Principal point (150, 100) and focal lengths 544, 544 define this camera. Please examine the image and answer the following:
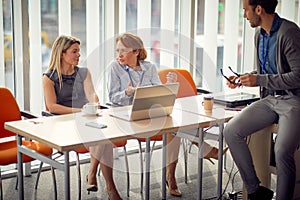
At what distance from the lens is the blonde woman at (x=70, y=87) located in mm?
3963

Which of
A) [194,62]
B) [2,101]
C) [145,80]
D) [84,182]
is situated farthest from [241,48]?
[2,101]

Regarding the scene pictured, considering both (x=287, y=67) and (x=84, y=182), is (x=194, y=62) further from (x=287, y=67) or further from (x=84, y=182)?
(x=287, y=67)

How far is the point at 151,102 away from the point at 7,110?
117 centimetres

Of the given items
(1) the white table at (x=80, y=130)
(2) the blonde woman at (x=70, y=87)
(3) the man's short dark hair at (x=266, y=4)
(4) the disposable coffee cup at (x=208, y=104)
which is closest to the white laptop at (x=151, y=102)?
(1) the white table at (x=80, y=130)

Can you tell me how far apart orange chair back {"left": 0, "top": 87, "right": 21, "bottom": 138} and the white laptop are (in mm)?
815

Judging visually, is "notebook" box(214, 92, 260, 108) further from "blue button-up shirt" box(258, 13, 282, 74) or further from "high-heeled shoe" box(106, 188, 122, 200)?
"high-heeled shoe" box(106, 188, 122, 200)

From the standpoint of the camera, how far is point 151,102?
11.1ft

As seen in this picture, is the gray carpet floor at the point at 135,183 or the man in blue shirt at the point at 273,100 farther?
the gray carpet floor at the point at 135,183

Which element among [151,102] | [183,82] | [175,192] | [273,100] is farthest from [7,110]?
[273,100]

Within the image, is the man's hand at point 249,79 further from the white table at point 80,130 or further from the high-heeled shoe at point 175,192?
the high-heeled shoe at point 175,192

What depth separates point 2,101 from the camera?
12.8 ft

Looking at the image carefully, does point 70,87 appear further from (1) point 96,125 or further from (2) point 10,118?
(1) point 96,125

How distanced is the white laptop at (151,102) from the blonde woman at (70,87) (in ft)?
1.66

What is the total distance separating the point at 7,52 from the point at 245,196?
2.20m
